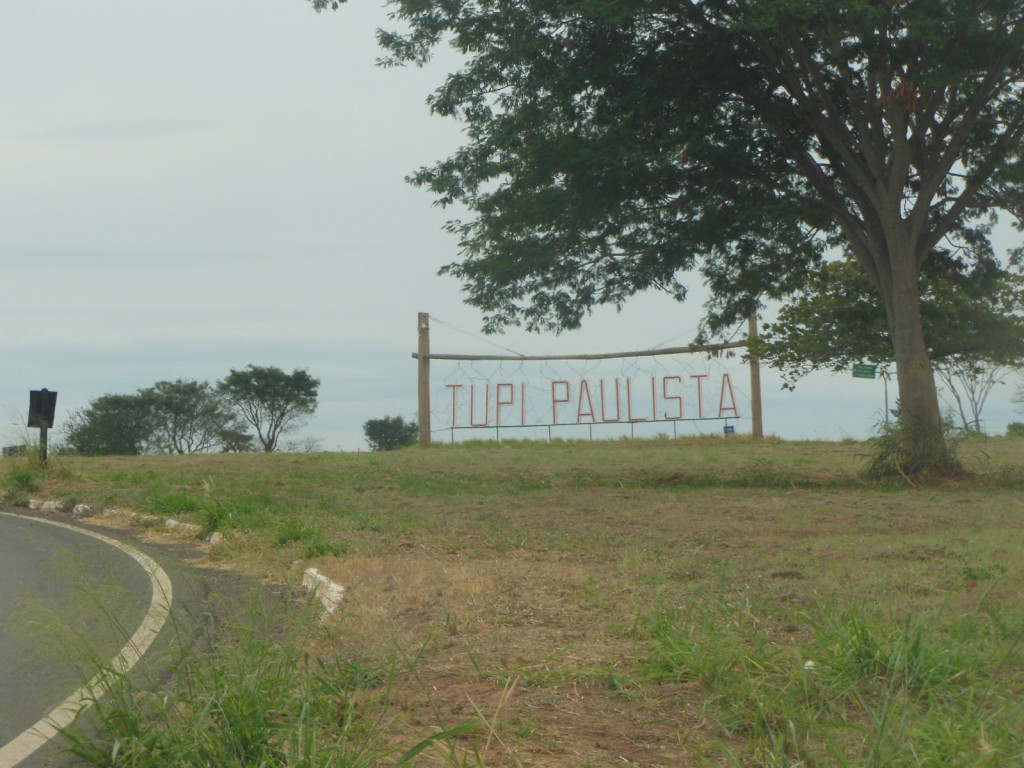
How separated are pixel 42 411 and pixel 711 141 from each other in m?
13.6

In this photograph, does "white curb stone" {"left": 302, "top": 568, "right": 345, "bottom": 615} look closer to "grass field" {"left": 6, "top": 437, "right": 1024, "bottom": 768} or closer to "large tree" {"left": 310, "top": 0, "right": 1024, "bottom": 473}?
"grass field" {"left": 6, "top": 437, "right": 1024, "bottom": 768}

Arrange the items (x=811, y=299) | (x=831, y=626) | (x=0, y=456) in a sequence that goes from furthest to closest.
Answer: (x=811, y=299) < (x=0, y=456) < (x=831, y=626)

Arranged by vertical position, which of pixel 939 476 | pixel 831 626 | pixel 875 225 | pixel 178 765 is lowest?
pixel 178 765

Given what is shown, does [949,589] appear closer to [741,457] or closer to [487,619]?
[487,619]

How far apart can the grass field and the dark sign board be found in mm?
6675

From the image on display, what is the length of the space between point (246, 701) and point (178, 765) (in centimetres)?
38

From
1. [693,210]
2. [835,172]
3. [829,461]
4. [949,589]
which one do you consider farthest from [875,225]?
[949,589]

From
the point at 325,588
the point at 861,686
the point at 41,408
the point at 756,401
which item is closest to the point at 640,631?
the point at 861,686

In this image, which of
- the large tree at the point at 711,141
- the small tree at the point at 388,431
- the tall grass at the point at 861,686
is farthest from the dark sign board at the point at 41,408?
the small tree at the point at 388,431

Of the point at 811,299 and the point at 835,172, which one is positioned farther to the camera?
the point at 811,299

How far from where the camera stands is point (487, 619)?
731 centimetres

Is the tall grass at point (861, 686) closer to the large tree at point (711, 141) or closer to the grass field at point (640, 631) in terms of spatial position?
the grass field at point (640, 631)

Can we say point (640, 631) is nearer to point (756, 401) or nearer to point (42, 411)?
point (42, 411)

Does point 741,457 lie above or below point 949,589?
above
